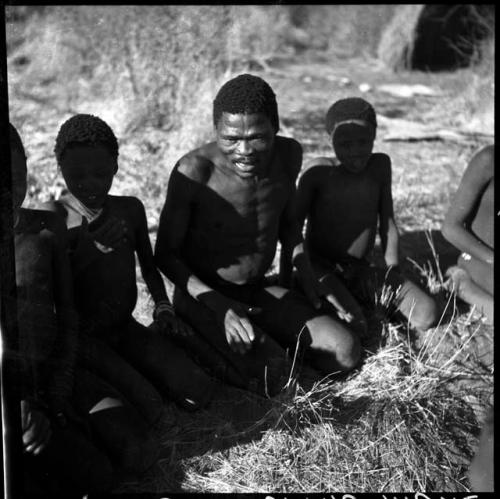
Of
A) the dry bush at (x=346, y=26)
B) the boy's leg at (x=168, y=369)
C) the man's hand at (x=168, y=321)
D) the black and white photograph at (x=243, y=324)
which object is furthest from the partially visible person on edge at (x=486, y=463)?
the dry bush at (x=346, y=26)

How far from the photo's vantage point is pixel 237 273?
3203 mm

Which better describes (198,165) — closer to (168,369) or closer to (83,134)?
(83,134)

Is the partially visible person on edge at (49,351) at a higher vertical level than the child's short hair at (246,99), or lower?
lower

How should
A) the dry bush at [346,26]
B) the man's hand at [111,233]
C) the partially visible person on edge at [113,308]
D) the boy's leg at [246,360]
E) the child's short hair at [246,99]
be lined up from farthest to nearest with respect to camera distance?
1. the dry bush at [346,26]
2. the boy's leg at [246,360]
3. the child's short hair at [246,99]
4. the man's hand at [111,233]
5. the partially visible person on edge at [113,308]

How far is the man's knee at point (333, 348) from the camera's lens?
306 cm

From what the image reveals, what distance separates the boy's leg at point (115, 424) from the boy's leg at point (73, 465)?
7cm

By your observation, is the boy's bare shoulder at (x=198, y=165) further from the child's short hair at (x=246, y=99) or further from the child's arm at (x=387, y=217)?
the child's arm at (x=387, y=217)

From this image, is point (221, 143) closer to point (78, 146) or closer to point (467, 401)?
point (78, 146)

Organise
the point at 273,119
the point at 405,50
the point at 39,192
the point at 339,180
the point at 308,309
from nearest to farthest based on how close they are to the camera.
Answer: the point at 273,119, the point at 308,309, the point at 339,180, the point at 39,192, the point at 405,50

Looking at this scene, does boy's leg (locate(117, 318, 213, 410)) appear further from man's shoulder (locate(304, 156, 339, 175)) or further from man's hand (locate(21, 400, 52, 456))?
man's shoulder (locate(304, 156, 339, 175))

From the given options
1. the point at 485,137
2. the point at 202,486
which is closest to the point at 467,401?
the point at 202,486

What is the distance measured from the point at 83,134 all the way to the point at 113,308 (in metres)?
0.69

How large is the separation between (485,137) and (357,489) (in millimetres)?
4789

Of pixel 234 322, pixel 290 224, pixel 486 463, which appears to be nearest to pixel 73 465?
pixel 234 322
